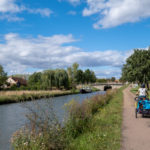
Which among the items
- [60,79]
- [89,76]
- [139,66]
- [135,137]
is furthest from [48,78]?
[89,76]

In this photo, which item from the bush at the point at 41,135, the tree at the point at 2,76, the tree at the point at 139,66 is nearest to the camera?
the bush at the point at 41,135

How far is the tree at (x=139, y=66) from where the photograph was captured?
1355 inches

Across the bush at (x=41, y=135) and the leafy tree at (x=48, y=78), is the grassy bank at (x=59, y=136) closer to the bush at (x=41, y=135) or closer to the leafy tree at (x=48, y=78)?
the bush at (x=41, y=135)

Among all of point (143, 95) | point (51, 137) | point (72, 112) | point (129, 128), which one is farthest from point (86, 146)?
point (143, 95)

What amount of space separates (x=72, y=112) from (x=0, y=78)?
47617mm

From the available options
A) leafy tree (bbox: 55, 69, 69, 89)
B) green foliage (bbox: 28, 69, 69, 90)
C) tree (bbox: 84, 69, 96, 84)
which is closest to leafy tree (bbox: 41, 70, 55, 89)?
green foliage (bbox: 28, 69, 69, 90)

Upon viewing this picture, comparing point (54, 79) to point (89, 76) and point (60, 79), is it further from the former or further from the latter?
point (89, 76)

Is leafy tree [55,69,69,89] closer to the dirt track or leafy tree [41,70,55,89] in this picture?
leafy tree [41,70,55,89]

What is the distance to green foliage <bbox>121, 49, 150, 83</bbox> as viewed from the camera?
34.4 m

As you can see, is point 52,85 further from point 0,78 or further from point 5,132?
point 5,132

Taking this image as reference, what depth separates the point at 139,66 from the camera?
116 feet

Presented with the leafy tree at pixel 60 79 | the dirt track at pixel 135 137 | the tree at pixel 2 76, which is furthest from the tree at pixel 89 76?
the dirt track at pixel 135 137

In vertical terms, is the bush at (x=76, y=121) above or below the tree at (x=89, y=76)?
below

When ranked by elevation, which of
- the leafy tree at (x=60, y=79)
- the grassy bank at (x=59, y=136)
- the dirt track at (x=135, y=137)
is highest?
the leafy tree at (x=60, y=79)
